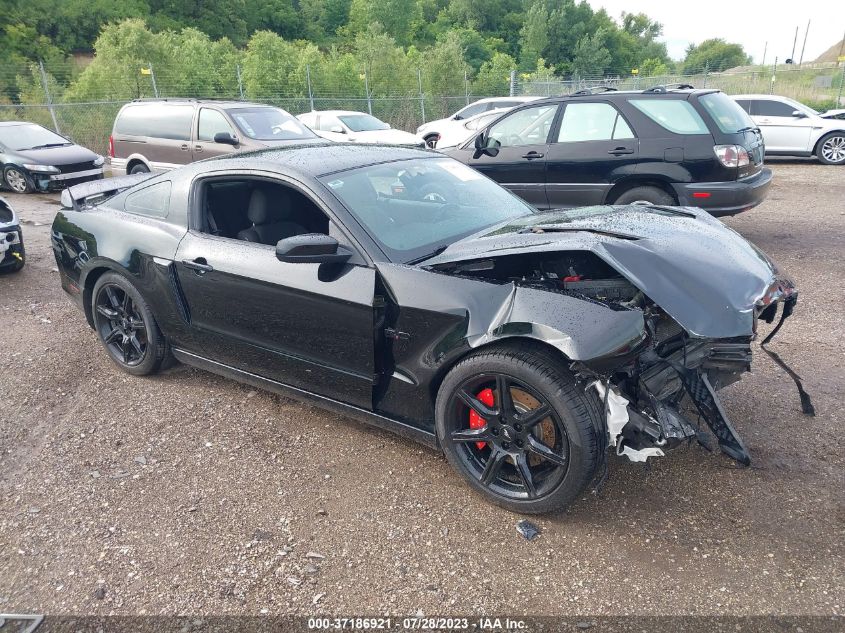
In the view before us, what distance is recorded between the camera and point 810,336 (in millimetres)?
4516

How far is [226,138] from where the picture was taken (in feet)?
31.1

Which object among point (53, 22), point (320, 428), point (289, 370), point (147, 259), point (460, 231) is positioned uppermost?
point (53, 22)

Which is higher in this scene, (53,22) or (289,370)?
(53,22)

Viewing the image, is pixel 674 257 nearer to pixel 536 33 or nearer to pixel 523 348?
pixel 523 348

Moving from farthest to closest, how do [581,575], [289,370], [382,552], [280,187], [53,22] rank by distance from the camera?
1. [53,22]
2. [280,187]
3. [289,370]
4. [382,552]
5. [581,575]

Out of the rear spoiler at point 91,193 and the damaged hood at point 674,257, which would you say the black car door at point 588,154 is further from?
the rear spoiler at point 91,193

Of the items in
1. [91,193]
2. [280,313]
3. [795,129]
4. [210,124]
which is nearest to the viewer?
[280,313]

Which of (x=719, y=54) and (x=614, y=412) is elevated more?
(x=719, y=54)

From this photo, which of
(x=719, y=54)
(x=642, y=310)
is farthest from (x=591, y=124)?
(x=719, y=54)

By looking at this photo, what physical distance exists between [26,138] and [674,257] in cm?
1354

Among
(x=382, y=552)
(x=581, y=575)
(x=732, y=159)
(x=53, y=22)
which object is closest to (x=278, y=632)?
(x=382, y=552)

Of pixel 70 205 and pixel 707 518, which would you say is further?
pixel 70 205

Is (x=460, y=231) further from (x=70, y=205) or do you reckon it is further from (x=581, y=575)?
(x=70, y=205)

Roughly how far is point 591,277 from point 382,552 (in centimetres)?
157
